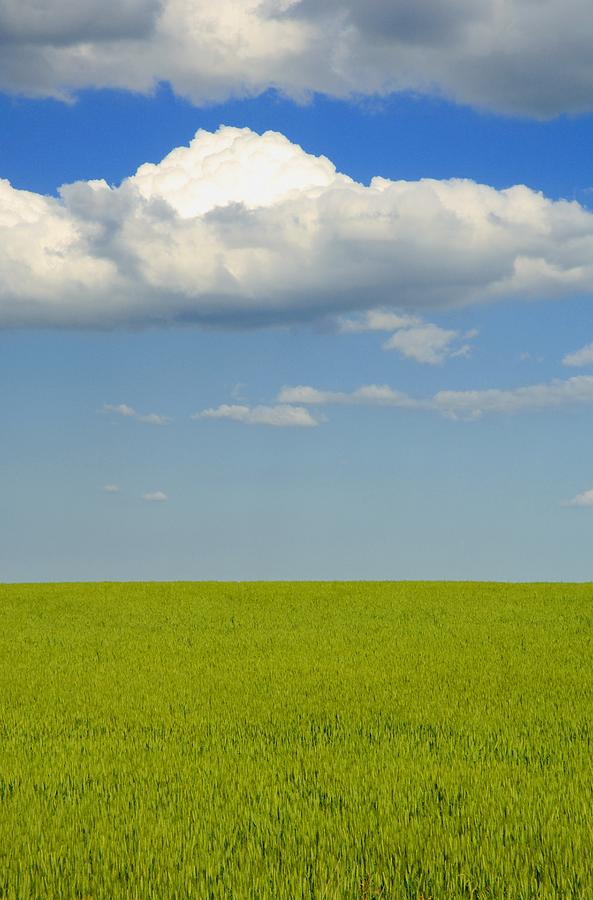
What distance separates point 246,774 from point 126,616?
19.9 m

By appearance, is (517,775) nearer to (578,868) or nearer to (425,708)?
(578,868)

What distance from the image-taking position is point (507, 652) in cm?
2134

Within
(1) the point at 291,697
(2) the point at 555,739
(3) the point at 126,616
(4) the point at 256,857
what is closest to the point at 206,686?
(1) the point at 291,697

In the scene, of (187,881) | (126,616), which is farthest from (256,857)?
(126,616)

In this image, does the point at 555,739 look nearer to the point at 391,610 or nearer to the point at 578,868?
the point at 578,868

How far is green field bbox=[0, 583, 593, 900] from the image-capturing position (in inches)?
286

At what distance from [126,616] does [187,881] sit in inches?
909

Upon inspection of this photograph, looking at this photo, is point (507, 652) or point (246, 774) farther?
point (507, 652)

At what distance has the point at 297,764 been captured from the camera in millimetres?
10641

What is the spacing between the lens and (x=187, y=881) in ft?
22.9

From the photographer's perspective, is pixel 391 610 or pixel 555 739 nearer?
pixel 555 739

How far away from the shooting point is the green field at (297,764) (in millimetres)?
7262

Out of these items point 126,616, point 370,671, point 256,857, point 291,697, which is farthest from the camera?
point 126,616

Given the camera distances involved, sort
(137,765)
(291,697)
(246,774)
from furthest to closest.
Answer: (291,697)
(137,765)
(246,774)
